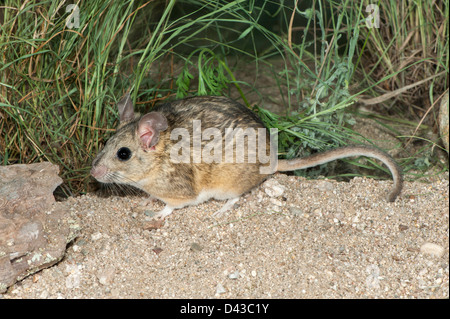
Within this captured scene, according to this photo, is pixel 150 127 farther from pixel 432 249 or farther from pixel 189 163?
pixel 432 249

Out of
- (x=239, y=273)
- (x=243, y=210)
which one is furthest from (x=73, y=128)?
(x=239, y=273)

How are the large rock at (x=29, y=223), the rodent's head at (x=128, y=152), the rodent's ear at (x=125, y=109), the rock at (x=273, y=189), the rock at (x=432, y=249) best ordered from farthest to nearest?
1. the rock at (x=273, y=189)
2. the rodent's ear at (x=125, y=109)
3. the rodent's head at (x=128, y=152)
4. the rock at (x=432, y=249)
5. the large rock at (x=29, y=223)

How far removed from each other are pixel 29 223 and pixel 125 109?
3.78ft

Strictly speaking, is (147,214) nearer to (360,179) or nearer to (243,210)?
(243,210)

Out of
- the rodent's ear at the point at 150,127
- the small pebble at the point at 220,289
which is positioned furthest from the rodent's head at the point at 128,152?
the small pebble at the point at 220,289

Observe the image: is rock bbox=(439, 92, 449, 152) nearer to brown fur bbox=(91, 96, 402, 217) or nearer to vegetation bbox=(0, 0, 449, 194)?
vegetation bbox=(0, 0, 449, 194)

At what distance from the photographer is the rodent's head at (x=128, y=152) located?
13.2 ft

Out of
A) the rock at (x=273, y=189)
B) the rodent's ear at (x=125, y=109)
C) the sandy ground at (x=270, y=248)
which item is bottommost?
the sandy ground at (x=270, y=248)

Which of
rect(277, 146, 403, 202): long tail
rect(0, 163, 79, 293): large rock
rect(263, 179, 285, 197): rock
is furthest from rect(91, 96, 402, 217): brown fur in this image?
rect(0, 163, 79, 293): large rock

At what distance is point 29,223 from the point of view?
139 inches

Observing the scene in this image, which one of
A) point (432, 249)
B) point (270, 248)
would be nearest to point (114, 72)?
point (270, 248)

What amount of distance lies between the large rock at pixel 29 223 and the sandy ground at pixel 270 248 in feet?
0.41

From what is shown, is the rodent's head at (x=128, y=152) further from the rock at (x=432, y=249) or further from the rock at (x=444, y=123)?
the rock at (x=444, y=123)

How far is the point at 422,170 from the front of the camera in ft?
15.9
